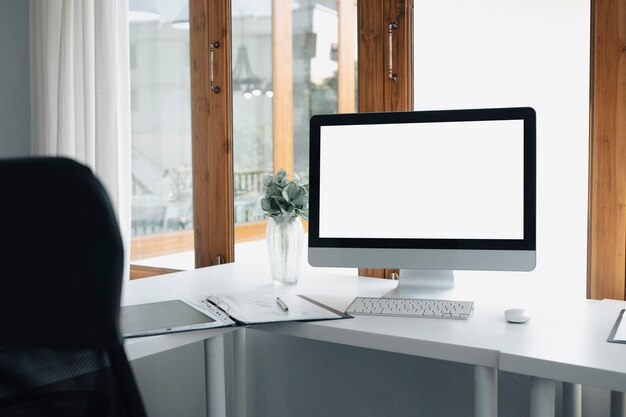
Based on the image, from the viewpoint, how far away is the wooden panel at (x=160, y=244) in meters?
3.00

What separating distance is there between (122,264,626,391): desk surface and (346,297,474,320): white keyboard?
3 centimetres

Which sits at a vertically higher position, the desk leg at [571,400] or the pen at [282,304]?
the pen at [282,304]

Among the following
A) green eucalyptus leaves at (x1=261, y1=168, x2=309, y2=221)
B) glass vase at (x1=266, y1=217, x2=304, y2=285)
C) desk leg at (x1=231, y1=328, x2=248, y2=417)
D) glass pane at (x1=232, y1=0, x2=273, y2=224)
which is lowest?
desk leg at (x1=231, y1=328, x2=248, y2=417)

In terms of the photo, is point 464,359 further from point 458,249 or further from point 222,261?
point 222,261

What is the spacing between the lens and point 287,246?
78.2 inches

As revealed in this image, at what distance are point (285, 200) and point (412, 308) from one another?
519mm

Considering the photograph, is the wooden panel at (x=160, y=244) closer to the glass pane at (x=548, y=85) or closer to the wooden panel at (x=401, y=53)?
the wooden panel at (x=401, y=53)

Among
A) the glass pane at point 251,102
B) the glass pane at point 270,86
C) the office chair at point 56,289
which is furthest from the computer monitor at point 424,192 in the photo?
the office chair at point 56,289

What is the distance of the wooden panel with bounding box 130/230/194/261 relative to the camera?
2999mm

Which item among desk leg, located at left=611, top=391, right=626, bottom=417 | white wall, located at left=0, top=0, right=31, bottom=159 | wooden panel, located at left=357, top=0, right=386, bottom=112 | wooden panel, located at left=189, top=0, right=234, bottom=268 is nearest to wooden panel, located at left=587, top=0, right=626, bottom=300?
desk leg, located at left=611, top=391, right=626, bottom=417

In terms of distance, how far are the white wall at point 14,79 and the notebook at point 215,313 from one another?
2103 mm

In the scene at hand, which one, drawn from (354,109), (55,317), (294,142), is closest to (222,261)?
(294,142)

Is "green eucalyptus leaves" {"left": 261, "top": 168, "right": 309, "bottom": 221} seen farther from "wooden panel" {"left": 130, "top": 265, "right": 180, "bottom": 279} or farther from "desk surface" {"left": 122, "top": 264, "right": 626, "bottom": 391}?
"wooden panel" {"left": 130, "top": 265, "right": 180, "bottom": 279}

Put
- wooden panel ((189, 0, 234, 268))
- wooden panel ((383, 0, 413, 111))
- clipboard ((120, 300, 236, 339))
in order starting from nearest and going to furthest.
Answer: clipboard ((120, 300, 236, 339))
wooden panel ((383, 0, 413, 111))
wooden panel ((189, 0, 234, 268))
